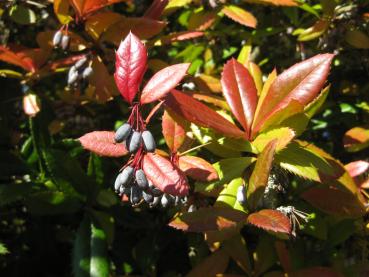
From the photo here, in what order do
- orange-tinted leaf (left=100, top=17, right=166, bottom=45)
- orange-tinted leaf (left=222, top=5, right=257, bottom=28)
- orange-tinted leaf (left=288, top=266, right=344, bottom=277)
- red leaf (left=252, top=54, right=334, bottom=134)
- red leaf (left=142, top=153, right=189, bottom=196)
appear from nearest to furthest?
1. red leaf (left=142, top=153, right=189, bottom=196)
2. red leaf (left=252, top=54, right=334, bottom=134)
3. orange-tinted leaf (left=288, top=266, right=344, bottom=277)
4. orange-tinted leaf (left=100, top=17, right=166, bottom=45)
5. orange-tinted leaf (left=222, top=5, right=257, bottom=28)

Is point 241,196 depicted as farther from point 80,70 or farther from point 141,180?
point 80,70

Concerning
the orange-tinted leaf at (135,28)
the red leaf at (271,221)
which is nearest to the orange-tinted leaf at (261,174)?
the red leaf at (271,221)

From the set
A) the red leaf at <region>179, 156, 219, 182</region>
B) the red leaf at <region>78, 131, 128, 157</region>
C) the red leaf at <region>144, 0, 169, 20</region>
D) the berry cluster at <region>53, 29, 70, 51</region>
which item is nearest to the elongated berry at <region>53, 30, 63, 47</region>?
the berry cluster at <region>53, 29, 70, 51</region>

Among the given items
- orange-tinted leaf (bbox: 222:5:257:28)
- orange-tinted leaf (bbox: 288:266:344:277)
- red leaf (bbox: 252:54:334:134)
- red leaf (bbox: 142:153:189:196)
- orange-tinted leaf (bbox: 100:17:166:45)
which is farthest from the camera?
orange-tinted leaf (bbox: 222:5:257:28)

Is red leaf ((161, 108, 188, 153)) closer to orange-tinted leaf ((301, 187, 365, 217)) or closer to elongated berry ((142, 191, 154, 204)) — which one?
elongated berry ((142, 191, 154, 204))

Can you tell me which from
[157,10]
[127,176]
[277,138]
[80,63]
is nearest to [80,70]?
[80,63]

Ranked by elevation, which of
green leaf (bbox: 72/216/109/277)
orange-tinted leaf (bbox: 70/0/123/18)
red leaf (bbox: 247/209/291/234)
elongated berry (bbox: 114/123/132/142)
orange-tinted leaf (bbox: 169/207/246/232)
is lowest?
green leaf (bbox: 72/216/109/277)

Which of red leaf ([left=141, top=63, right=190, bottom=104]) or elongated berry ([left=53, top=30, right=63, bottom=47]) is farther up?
red leaf ([left=141, top=63, right=190, bottom=104])

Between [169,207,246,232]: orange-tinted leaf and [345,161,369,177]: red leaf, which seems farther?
[345,161,369,177]: red leaf
